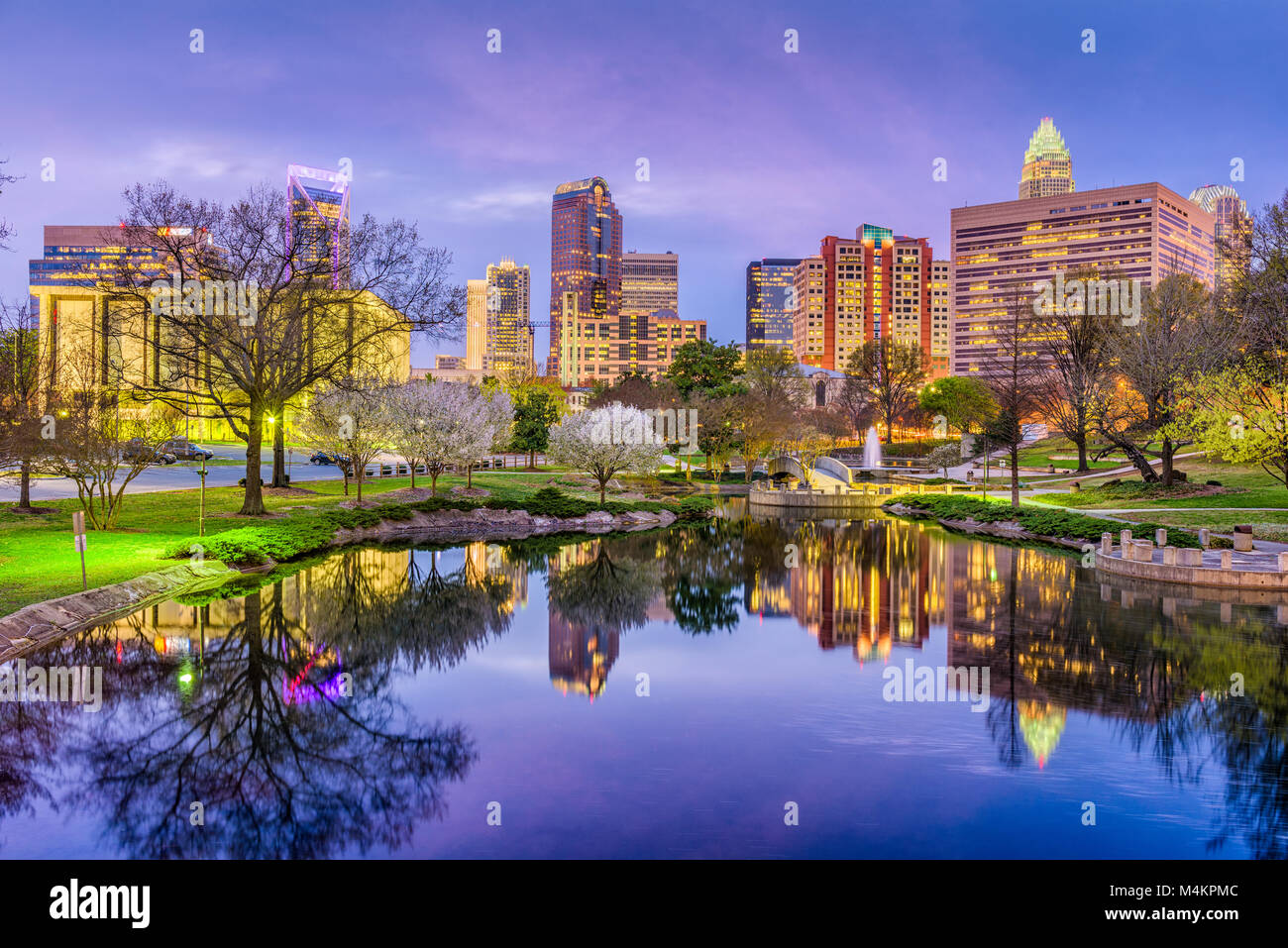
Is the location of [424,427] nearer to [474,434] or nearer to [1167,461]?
[474,434]

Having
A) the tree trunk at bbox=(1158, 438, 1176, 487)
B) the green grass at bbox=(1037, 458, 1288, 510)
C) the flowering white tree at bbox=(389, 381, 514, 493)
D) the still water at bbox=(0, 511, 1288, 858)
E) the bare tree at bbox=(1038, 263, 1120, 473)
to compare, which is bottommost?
the still water at bbox=(0, 511, 1288, 858)

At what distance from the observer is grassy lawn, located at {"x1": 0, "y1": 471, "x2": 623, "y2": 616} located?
2105 centimetres

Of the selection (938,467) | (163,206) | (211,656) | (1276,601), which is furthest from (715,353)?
(211,656)

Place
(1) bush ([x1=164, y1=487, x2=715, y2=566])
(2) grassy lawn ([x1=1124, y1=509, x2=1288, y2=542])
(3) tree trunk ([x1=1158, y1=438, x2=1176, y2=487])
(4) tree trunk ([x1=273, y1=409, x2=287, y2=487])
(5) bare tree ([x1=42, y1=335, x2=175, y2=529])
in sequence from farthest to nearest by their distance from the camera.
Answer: (4) tree trunk ([x1=273, y1=409, x2=287, y2=487]) < (3) tree trunk ([x1=1158, y1=438, x2=1176, y2=487]) < (2) grassy lawn ([x1=1124, y1=509, x2=1288, y2=542]) < (5) bare tree ([x1=42, y1=335, x2=175, y2=529]) < (1) bush ([x1=164, y1=487, x2=715, y2=566])

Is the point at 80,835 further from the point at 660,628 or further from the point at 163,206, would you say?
the point at 163,206

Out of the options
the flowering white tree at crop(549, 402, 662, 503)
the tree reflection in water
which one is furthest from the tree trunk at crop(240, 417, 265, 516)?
the flowering white tree at crop(549, 402, 662, 503)

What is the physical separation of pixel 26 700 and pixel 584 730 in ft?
30.7

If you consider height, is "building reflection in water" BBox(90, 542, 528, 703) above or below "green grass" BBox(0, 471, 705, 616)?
below

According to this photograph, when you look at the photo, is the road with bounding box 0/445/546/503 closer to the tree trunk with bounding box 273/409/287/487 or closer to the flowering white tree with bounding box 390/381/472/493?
the tree trunk with bounding box 273/409/287/487

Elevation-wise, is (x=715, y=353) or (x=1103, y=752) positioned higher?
(x=715, y=353)

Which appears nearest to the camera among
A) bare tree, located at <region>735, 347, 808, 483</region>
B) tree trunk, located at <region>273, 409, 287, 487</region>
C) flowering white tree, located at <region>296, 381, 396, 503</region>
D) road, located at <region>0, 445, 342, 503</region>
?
road, located at <region>0, 445, 342, 503</region>

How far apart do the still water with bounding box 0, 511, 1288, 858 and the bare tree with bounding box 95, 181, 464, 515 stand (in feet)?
49.9

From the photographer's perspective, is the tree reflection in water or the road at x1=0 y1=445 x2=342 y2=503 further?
the road at x1=0 y1=445 x2=342 y2=503
